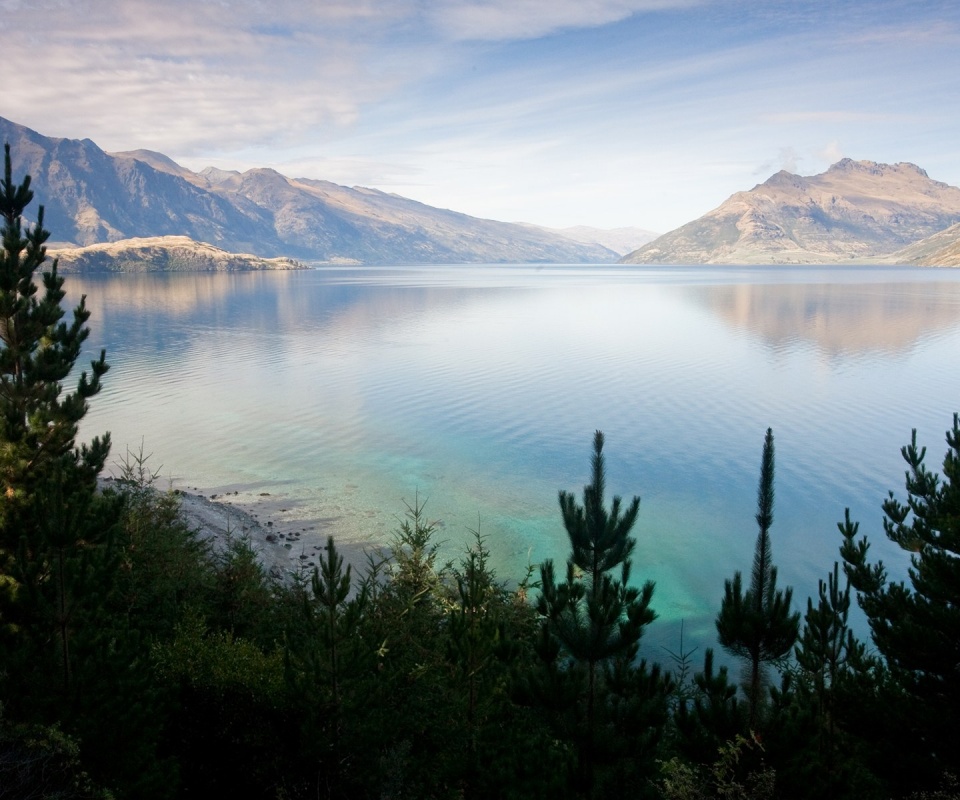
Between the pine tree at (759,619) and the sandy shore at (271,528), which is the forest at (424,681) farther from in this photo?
the sandy shore at (271,528)

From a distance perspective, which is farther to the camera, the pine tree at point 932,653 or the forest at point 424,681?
the pine tree at point 932,653

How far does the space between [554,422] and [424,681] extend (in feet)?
122

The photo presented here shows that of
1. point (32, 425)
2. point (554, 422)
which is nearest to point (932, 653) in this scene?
point (32, 425)

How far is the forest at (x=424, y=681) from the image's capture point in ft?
32.5

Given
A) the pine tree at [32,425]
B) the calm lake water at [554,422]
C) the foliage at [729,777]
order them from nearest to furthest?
the foliage at [729,777]
the pine tree at [32,425]
the calm lake water at [554,422]

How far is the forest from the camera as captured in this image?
32.5 ft

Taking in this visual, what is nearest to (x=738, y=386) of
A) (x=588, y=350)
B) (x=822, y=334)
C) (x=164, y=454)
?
(x=588, y=350)

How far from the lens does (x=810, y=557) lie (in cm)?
3023

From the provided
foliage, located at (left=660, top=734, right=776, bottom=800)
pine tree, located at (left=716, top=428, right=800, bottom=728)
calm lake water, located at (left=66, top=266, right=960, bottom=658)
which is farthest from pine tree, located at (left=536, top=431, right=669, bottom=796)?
calm lake water, located at (left=66, top=266, right=960, bottom=658)

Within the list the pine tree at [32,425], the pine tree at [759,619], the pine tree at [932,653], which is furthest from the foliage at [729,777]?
the pine tree at [32,425]

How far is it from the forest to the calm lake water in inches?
475

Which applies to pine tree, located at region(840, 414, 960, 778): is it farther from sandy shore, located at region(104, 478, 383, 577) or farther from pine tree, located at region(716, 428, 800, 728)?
sandy shore, located at region(104, 478, 383, 577)

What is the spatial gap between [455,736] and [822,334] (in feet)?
314

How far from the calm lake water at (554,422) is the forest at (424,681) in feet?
39.6
